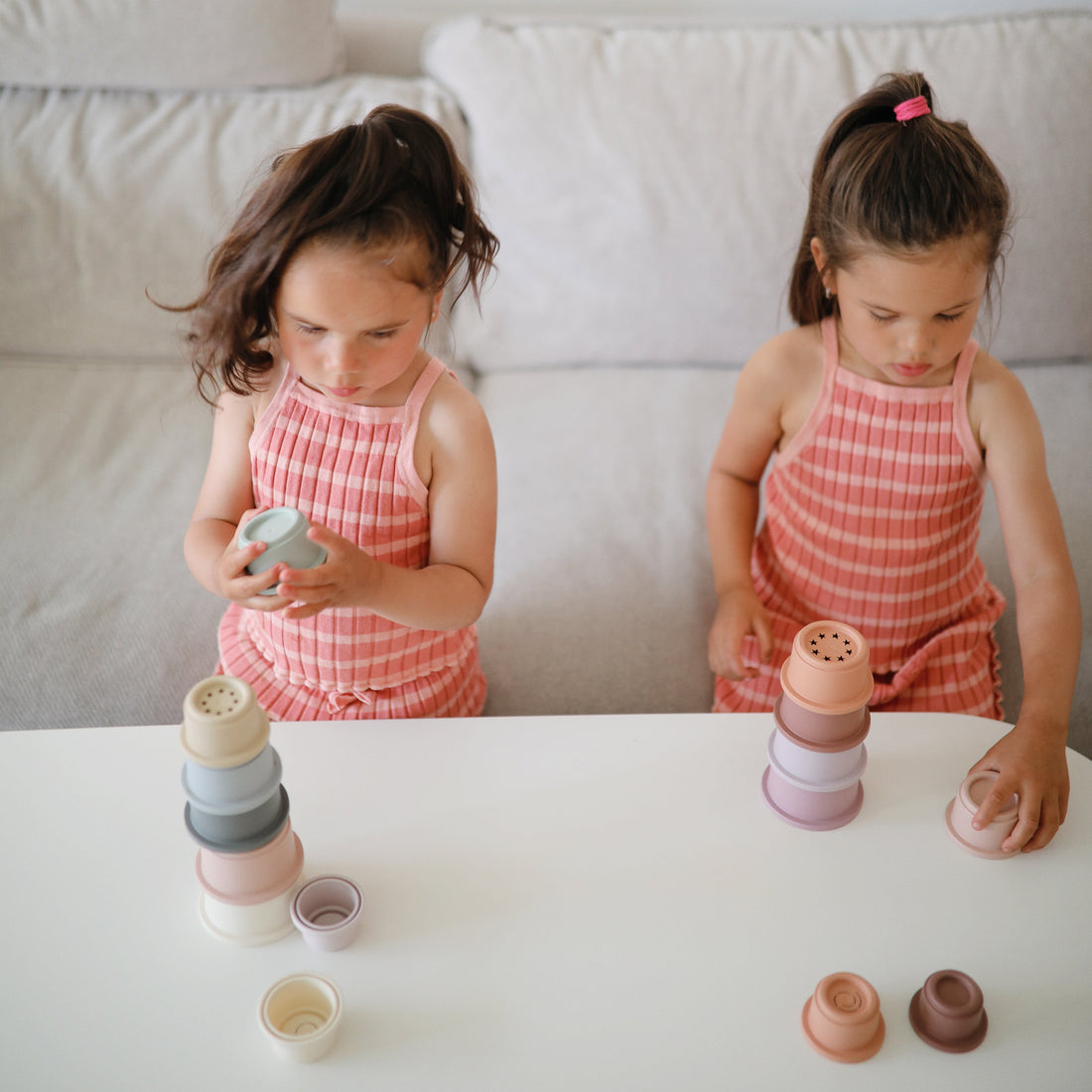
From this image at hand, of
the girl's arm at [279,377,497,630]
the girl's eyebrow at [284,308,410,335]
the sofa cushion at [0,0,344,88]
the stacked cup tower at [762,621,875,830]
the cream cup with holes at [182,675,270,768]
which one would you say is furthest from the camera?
the sofa cushion at [0,0,344,88]

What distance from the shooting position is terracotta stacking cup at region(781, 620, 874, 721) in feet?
2.30

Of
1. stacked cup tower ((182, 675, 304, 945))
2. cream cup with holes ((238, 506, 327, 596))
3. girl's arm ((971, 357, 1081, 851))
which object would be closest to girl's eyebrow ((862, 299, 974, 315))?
girl's arm ((971, 357, 1081, 851))

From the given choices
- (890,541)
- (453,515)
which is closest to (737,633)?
(890,541)

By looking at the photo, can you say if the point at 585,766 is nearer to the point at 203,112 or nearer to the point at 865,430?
the point at 865,430

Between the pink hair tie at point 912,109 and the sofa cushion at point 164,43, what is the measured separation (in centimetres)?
104

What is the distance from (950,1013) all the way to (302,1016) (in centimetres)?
42

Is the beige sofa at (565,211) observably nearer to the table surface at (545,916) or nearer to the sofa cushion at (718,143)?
the sofa cushion at (718,143)

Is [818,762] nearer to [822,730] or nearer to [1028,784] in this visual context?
[822,730]

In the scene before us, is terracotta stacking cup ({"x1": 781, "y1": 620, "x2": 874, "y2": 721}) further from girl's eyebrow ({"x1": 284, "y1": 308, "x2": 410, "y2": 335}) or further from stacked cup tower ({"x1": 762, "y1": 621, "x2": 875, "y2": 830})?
girl's eyebrow ({"x1": 284, "y1": 308, "x2": 410, "y2": 335})

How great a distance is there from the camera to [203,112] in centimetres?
161

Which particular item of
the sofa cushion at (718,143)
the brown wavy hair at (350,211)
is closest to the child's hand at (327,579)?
the brown wavy hair at (350,211)

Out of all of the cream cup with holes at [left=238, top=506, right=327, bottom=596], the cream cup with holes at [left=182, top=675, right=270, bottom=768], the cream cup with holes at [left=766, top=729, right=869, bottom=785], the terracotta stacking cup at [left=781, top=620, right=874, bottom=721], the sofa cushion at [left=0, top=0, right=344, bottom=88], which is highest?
the sofa cushion at [left=0, top=0, right=344, bottom=88]

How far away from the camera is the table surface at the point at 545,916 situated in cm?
64

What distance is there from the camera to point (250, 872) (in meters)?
0.67
